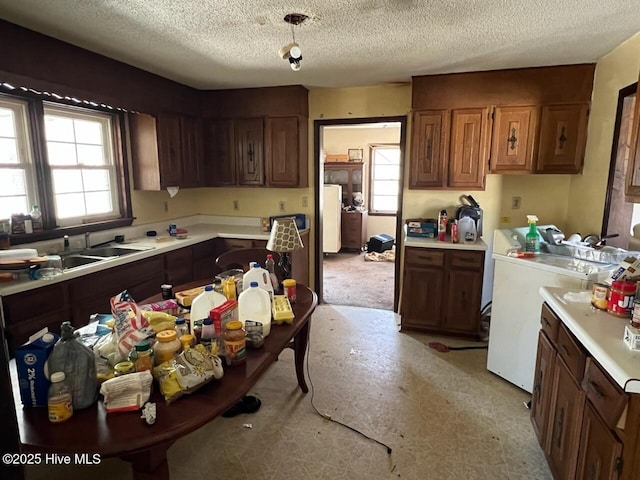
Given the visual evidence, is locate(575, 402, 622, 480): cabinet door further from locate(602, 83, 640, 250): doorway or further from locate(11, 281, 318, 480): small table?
locate(602, 83, 640, 250): doorway

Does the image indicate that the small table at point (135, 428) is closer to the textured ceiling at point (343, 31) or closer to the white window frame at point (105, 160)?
the textured ceiling at point (343, 31)

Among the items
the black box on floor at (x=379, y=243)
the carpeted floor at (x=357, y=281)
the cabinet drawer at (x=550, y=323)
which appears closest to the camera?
the cabinet drawer at (x=550, y=323)

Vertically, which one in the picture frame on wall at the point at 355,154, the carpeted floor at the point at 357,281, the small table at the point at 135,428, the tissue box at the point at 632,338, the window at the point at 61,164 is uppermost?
the picture frame on wall at the point at 355,154

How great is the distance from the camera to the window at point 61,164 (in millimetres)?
2584

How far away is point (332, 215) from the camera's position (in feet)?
21.4

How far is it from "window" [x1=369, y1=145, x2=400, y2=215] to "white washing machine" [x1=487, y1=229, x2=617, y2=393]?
4.45 m

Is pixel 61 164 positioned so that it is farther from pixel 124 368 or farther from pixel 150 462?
pixel 150 462

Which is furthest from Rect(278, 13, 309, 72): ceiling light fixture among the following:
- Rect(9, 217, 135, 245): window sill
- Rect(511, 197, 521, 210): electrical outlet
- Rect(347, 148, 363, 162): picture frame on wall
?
Rect(347, 148, 363, 162): picture frame on wall

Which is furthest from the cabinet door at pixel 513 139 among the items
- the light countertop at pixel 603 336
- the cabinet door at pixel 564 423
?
the cabinet door at pixel 564 423

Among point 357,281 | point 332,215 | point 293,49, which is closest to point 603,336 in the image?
point 293,49

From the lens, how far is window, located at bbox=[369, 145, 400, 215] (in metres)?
7.03

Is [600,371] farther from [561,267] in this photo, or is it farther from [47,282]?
[47,282]

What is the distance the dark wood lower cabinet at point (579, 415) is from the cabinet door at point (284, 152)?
2.64 m

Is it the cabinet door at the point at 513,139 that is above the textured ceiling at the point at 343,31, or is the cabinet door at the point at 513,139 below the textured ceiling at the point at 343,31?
below
